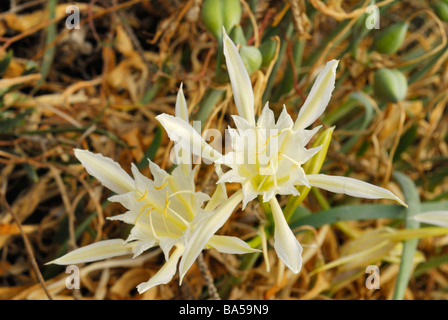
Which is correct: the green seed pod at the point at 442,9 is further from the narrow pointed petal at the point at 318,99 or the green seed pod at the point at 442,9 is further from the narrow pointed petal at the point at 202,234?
the narrow pointed petal at the point at 202,234

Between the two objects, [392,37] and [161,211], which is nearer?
[161,211]

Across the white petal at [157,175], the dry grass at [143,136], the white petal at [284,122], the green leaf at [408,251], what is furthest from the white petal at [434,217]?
the white petal at [157,175]

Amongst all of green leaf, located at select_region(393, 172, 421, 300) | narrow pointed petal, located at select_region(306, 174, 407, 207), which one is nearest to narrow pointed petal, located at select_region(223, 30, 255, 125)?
narrow pointed petal, located at select_region(306, 174, 407, 207)

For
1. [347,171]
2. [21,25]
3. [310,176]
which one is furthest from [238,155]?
[21,25]

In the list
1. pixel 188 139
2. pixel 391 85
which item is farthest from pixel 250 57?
pixel 391 85

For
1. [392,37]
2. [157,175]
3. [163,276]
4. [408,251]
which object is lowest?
[408,251]

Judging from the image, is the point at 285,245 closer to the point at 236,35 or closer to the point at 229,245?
the point at 229,245
